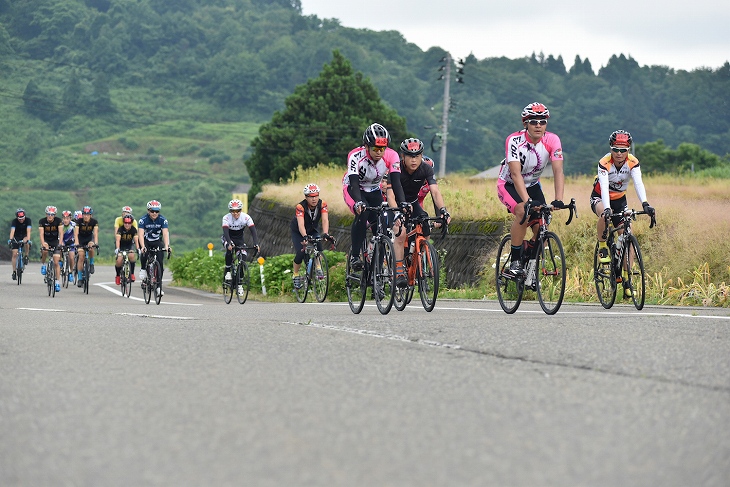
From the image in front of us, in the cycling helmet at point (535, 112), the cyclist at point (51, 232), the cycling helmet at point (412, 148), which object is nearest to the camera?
the cycling helmet at point (535, 112)

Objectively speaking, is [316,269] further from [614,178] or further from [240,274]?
[614,178]

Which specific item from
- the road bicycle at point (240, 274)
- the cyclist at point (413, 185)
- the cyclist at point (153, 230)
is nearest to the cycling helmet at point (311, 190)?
Result: the road bicycle at point (240, 274)

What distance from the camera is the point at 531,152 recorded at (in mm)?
10852

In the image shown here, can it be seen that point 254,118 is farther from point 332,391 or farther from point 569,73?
point 332,391

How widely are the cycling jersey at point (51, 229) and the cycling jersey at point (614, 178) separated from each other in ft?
55.8

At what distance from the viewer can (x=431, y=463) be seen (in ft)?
13.8

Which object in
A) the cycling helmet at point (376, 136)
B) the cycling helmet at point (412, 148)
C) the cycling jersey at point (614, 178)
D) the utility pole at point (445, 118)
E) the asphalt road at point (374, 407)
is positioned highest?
the utility pole at point (445, 118)

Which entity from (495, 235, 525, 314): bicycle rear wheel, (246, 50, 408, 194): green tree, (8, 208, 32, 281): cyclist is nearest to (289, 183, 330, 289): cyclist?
(495, 235, 525, 314): bicycle rear wheel

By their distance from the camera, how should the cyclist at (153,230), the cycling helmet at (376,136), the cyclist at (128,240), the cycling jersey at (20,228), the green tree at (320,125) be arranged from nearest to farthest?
the cycling helmet at (376,136), the cyclist at (153,230), the cyclist at (128,240), the cycling jersey at (20,228), the green tree at (320,125)

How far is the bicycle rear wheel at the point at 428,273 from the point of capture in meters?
11.4

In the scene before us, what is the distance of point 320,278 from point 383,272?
6.11 m

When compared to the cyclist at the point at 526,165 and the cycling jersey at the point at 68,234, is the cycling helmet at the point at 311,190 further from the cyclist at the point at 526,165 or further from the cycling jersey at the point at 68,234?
the cycling jersey at the point at 68,234

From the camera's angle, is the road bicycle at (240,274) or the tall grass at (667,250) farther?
the road bicycle at (240,274)

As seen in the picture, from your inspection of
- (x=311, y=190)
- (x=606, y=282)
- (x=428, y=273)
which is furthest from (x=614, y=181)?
(x=311, y=190)
